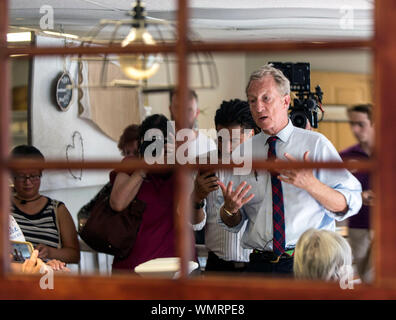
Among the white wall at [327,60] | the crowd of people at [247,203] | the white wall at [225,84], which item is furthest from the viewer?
the white wall at [225,84]

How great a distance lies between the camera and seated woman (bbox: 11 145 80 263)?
9.29 ft

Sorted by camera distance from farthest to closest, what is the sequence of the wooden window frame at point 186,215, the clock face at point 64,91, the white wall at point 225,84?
the white wall at point 225,84, the clock face at point 64,91, the wooden window frame at point 186,215

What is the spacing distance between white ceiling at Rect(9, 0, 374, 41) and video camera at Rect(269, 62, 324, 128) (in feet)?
2.93

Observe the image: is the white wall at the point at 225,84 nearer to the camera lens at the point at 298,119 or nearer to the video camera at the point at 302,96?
the video camera at the point at 302,96

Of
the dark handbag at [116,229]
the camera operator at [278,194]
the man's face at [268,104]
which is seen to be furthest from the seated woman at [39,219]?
the man's face at [268,104]

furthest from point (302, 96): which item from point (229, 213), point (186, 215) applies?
point (186, 215)

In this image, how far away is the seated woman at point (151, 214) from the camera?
8.43 feet

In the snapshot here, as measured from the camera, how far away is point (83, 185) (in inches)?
188

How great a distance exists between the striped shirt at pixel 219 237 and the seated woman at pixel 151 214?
20 centimetres

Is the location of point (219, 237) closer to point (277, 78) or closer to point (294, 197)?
point (294, 197)

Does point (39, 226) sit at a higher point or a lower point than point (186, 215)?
lower

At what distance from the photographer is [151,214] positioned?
8.52 feet

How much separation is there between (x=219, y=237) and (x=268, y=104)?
0.70 meters

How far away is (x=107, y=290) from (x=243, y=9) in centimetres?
299
